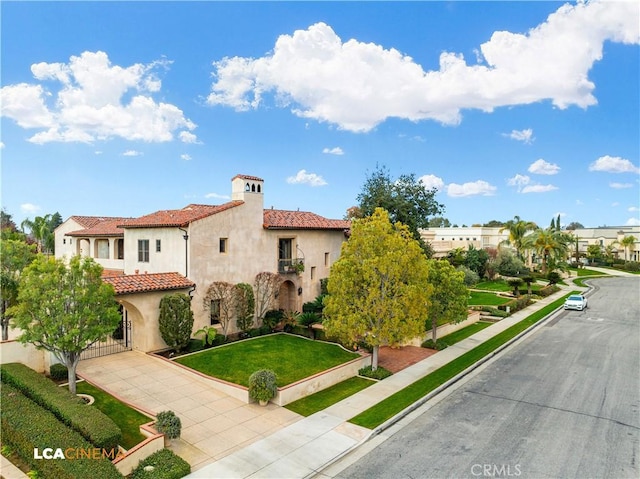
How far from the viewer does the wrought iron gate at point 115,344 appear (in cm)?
1998

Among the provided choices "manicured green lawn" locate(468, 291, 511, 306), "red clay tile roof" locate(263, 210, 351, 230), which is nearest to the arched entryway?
"red clay tile roof" locate(263, 210, 351, 230)

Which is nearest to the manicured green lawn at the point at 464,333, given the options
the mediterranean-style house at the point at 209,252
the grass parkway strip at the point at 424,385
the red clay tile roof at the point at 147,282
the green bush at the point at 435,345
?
the green bush at the point at 435,345

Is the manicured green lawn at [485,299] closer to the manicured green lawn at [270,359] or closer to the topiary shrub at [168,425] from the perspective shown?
the manicured green lawn at [270,359]

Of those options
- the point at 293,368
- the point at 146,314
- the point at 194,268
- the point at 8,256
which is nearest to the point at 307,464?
the point at 293,368

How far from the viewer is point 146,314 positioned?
20.6 metres

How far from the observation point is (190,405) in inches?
600

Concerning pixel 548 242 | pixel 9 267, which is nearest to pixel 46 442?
pixel 9 267

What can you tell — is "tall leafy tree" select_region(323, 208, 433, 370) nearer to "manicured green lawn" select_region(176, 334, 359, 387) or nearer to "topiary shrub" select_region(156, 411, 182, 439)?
"manicured green lawn" select_region(176, 334, 359, 387)

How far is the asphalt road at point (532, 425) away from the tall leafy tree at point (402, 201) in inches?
525

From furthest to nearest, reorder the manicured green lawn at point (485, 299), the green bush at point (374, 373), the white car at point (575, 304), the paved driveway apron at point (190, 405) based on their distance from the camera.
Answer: the manicured green lawn at point (485, 299), the white car at point (575, 304), the green bush at point (374, 373), the paved driveway apron at point (190, 405)

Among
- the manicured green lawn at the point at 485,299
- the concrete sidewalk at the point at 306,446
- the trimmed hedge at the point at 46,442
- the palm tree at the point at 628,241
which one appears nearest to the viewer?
the trimmed hedge at the point at 46,442

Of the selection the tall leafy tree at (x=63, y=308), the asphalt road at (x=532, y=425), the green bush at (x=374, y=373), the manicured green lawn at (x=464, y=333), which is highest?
the tall leafy tree at (x=63, y=308)

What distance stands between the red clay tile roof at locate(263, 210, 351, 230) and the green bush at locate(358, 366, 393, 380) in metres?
11.8

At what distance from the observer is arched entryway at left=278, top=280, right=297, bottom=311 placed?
30.5 m
